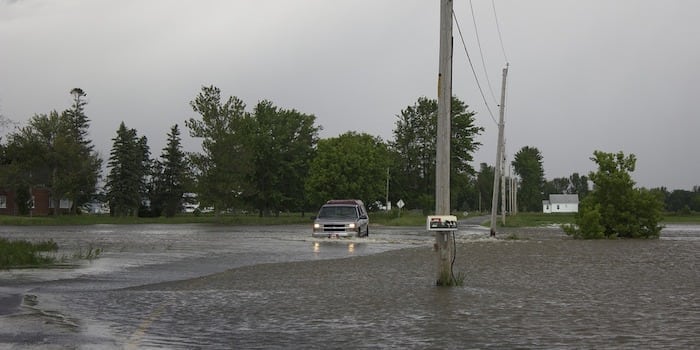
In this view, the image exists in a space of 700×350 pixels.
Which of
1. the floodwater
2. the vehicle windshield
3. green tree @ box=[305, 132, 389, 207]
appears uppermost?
green tree @ box=[305, 132, 389, 207]

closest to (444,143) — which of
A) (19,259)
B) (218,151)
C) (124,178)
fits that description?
(19,259)

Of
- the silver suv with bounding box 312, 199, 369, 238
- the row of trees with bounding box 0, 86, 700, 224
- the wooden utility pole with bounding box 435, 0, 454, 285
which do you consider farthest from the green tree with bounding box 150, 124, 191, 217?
the wooden utility pole with bounding box 435, 0, 454, 285

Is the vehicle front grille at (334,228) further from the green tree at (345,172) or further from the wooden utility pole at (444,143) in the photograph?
the green tree at (345,172)

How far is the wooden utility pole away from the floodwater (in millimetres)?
616

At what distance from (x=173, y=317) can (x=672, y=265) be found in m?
15.4

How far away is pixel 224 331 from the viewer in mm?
9172

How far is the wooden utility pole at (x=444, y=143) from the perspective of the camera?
14539mm

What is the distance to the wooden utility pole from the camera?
14.5 metres

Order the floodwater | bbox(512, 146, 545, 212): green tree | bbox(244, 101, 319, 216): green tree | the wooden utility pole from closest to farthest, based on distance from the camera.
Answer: the floodwater
the wooden utility pole
bbox(244, 101, 319, 216): green tree
bbox(512, 146, 545, 212): green tree

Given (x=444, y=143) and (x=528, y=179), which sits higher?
(x=528, y=179)

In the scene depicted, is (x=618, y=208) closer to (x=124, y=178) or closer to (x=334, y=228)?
(x=334, y=228)

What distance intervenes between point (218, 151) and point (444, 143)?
70821 mm

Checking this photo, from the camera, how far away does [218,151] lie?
83.6 m

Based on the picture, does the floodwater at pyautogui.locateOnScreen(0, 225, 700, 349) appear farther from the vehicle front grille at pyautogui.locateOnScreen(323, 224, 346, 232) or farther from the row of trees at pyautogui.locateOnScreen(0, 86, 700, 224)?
the row of trees at pyautogui.locateOnScreen(0, 86, 700, 224)
